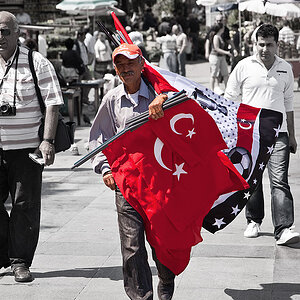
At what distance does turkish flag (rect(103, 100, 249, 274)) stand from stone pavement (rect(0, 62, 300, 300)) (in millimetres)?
745

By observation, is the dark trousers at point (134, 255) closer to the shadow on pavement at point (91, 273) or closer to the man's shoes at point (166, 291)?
the man's shoes at point (166, 291)

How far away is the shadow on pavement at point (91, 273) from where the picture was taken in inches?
235

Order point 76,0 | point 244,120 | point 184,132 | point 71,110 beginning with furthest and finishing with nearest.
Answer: point 76,0 < point 71,110 < point 244,120 < point 184,132

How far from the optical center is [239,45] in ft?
83.4

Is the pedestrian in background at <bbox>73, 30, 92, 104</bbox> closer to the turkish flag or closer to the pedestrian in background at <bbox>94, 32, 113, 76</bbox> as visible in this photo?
the pedestrian in background at <bbox>94, 32, 113, 76</bbox>

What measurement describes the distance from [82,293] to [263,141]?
5.88 feet

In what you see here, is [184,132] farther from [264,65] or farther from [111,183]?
[264,65]

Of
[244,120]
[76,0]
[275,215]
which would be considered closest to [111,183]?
[244,120]

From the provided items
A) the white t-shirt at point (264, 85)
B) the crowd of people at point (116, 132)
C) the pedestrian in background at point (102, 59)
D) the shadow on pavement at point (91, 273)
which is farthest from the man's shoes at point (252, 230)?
the pedestrian in background at point (102, 59)

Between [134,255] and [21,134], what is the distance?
1.48 metres

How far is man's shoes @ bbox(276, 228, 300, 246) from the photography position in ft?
21.9

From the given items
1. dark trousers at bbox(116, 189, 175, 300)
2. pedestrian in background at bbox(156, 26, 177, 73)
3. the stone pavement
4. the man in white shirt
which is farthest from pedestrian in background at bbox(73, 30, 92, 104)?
dark trousers at bbox(116, 189, 175, 300)

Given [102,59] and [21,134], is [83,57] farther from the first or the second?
Answer: [21,134]

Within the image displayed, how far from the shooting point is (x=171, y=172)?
476 centimetres
